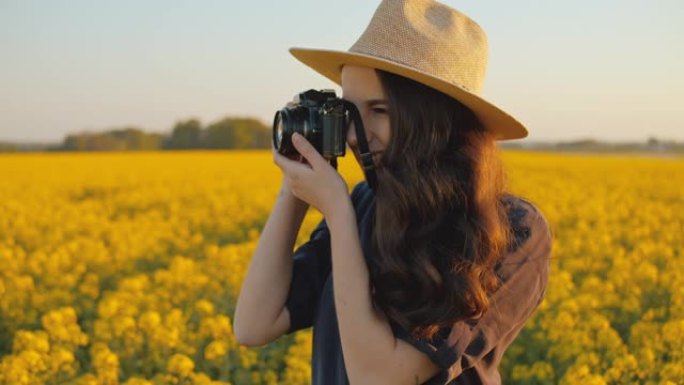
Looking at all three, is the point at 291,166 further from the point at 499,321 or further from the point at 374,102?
the point at 499,321

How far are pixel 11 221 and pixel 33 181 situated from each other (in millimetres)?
Result: 5833

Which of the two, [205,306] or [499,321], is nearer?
[499,321]

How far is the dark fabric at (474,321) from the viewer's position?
136 cm

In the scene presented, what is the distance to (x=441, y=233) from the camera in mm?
1410

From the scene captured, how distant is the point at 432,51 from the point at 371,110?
6.4 inches

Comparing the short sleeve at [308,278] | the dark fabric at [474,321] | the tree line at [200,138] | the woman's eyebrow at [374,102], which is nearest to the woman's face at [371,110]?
the woman's eyebrow at [374,102]

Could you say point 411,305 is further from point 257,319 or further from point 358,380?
point 257,319

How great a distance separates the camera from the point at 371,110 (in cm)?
142

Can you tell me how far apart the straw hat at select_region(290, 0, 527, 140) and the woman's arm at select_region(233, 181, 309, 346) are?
34 centimetres

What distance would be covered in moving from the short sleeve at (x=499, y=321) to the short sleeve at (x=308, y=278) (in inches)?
13.5

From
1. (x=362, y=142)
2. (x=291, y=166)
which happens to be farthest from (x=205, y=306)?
(x=362, y=142)

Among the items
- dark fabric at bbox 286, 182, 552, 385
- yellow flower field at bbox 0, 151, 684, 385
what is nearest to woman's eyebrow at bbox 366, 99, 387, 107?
dark fabric at bbox 286, 182, 552, 385

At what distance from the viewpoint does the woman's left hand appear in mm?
1396

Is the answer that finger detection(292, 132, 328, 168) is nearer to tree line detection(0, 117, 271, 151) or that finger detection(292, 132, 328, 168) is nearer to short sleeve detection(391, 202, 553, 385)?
short sleeve detection(391, 202, 553, 385)
